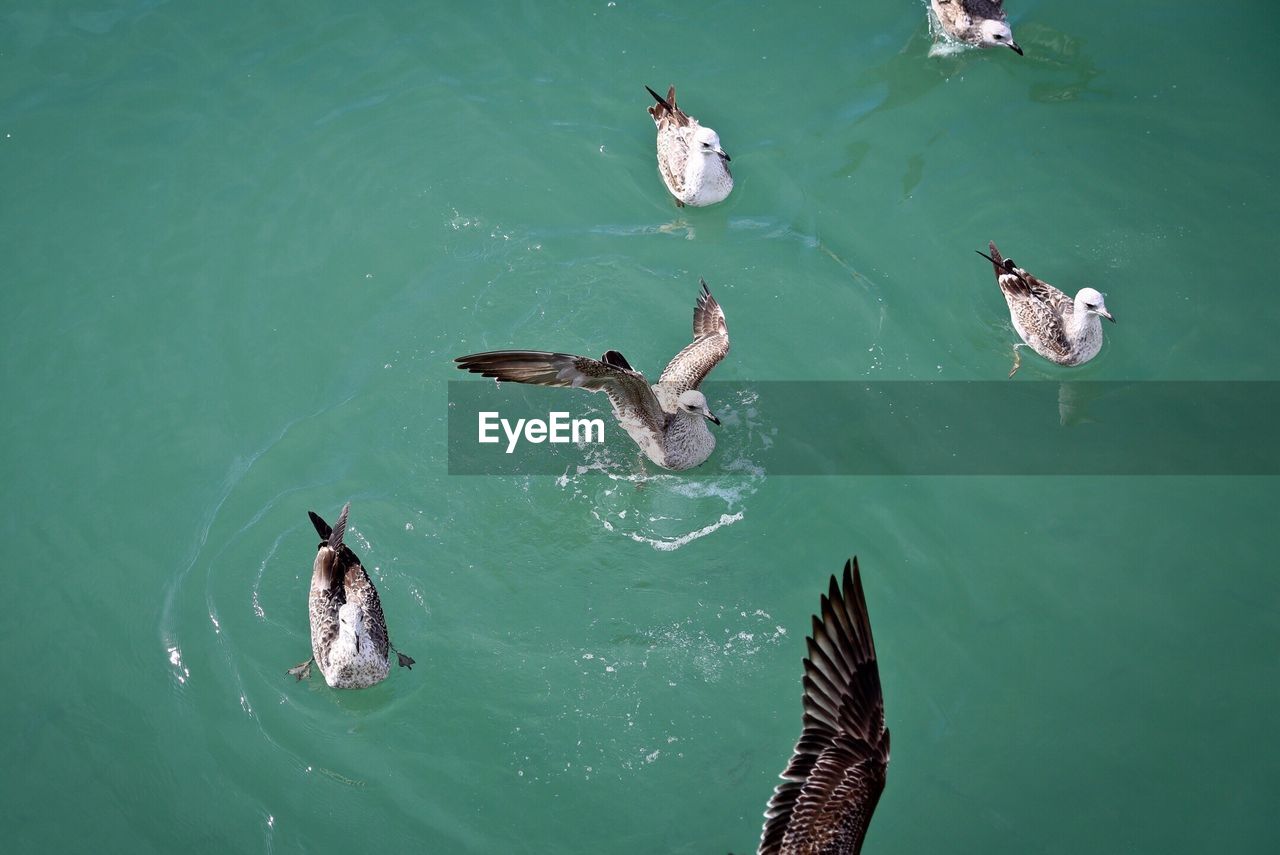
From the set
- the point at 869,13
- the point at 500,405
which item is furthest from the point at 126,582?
the point at 869,13

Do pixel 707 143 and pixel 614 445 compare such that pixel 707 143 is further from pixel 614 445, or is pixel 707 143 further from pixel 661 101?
pixel 614 445

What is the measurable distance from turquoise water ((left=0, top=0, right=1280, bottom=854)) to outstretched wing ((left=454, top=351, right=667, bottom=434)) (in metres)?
0.82

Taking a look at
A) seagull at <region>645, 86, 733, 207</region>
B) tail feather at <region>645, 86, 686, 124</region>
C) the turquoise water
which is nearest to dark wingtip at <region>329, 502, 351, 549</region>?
the turquoise water

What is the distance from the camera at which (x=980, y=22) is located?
8523 millimetres

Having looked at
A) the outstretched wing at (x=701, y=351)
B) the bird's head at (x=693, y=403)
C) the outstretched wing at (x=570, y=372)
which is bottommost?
the bird's head at (x=693, y=403)

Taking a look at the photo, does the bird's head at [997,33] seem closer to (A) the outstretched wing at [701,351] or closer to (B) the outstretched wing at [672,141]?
(B) the outstretched wing at [672,141]

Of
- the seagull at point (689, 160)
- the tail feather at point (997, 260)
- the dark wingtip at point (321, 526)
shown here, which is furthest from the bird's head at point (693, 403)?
the tail feather at point (997, 260)

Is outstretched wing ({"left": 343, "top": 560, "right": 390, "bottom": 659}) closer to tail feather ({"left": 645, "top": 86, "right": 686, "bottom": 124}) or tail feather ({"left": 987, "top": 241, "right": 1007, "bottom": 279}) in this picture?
tail feather ({"left": 645, "top": 86, "right": 686, "bottom": 124})

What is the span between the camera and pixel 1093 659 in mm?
6391

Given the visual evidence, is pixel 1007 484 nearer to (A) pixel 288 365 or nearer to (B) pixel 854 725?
(B) pixel 854 725

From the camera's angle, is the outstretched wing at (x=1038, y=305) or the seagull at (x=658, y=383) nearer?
the seagull at (x=658, y=383)

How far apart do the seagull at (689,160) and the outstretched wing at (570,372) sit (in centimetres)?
184

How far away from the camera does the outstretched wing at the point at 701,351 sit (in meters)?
6.92

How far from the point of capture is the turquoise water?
6.12m
